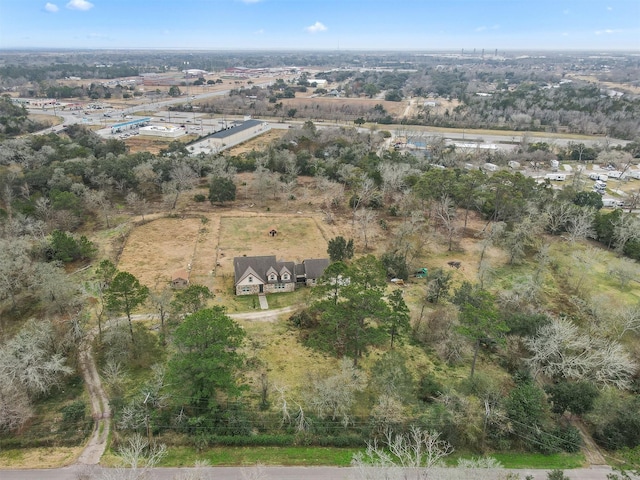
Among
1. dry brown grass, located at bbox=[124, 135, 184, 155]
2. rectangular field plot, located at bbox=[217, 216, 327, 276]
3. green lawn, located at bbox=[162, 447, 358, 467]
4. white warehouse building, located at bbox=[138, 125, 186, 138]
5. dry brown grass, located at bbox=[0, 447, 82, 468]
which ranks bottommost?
rectangular field plot, located at bbox=[217, 216, 327, 276]

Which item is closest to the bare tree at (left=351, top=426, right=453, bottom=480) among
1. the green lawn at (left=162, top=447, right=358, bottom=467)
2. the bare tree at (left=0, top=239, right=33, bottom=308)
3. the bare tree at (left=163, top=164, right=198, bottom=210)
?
the green lawn at (left=162, top=447, right=358, bottom=467)

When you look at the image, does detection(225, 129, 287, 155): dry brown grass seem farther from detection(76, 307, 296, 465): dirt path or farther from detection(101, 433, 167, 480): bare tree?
detection(101, 433, 167, 480): bare tree

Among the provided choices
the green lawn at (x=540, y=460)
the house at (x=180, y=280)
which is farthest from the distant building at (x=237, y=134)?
the green lawn at (x=540, y=460)

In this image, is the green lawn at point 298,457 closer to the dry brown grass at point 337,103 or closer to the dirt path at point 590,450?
the dirt path at point 590,450

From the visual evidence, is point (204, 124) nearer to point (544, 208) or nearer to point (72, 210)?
point (72, 210)

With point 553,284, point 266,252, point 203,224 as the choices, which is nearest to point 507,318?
point 553,284
